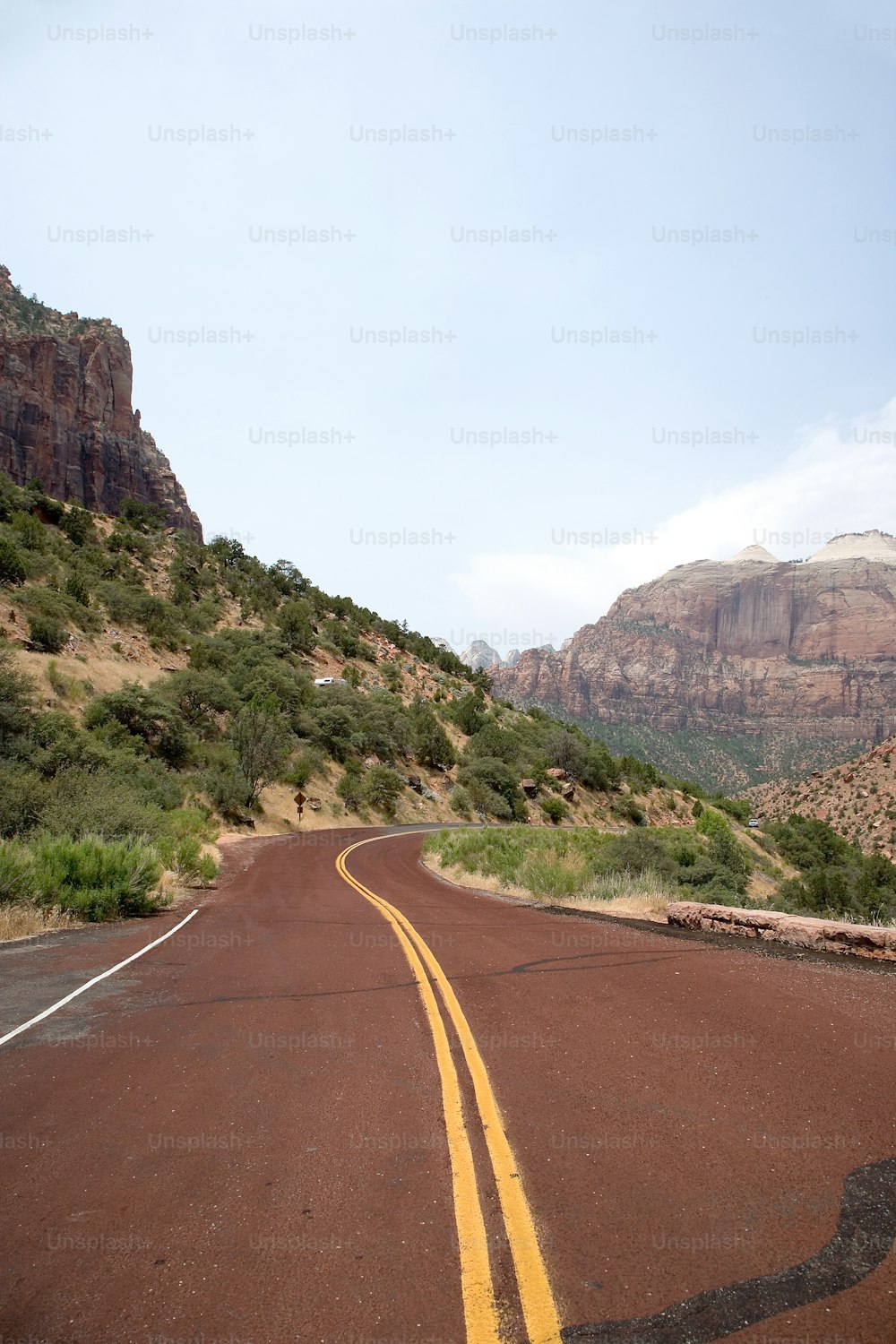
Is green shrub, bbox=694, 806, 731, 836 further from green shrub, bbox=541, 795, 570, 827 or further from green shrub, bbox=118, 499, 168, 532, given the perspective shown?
green shrub, bbox=118, 499, 168, 532

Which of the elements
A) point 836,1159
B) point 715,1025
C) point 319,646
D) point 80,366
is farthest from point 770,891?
point 80,366

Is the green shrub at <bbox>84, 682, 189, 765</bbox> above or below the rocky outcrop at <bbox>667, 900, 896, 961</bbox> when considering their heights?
above

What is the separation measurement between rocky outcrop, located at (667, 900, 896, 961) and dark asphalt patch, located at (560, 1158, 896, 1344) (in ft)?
21.7

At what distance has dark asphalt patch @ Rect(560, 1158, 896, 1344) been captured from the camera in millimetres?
2451

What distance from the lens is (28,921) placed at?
399 inches

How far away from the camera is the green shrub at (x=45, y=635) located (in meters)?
37.1

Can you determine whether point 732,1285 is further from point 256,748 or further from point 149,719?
point 149,719

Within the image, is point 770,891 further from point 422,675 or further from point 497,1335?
point 422,675

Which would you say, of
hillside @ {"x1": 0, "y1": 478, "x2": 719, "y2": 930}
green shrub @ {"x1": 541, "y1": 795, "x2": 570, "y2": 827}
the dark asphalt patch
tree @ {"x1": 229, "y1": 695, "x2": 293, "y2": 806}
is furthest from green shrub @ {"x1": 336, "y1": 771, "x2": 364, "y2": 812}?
the dark asphalt patch

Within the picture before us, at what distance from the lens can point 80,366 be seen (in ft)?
290

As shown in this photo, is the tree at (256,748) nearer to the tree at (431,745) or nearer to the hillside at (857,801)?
the tree at (431,745)

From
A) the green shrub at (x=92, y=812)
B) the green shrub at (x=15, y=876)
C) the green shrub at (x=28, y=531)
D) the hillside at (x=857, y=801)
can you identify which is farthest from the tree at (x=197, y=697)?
the hillside at (x=857, y=801)

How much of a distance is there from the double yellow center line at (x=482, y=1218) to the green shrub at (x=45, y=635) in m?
38.7

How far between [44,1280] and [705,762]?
145 metres
